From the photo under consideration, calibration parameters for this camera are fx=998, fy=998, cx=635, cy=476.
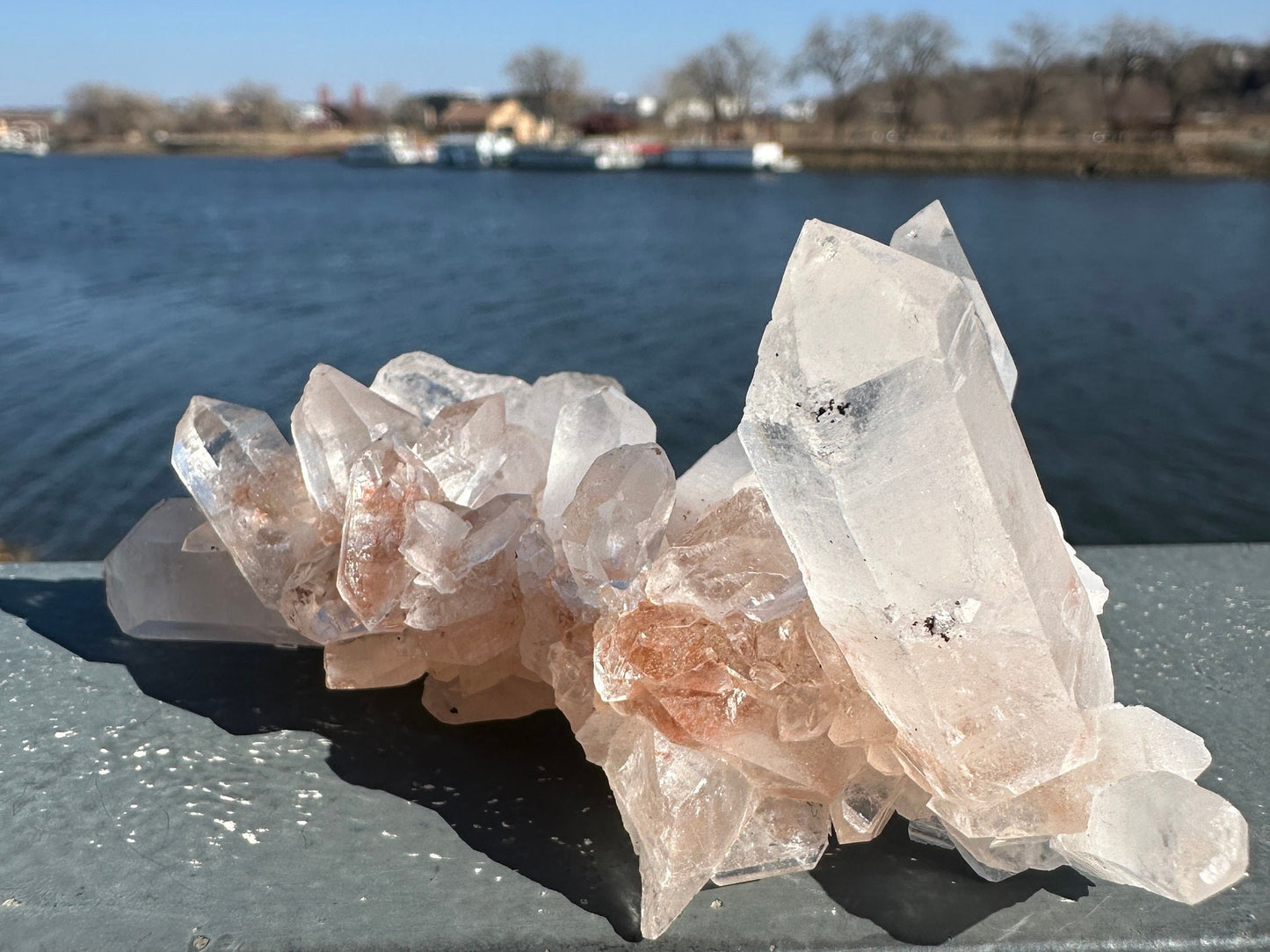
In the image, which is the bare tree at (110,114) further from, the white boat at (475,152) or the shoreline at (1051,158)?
the shoreline at (1051,158)

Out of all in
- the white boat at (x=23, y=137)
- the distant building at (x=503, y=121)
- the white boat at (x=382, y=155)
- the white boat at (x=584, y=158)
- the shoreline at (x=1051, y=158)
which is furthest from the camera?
the white boat at (x=23, y=137)

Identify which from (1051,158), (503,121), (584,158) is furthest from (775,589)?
(503,121)

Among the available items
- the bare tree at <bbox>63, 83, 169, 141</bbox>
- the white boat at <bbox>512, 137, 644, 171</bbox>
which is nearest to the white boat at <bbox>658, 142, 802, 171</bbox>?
the white boat at <bbox>512, 137, 644, 171</bbox>

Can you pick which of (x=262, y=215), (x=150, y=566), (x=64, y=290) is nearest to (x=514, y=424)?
(x=150, y=566)

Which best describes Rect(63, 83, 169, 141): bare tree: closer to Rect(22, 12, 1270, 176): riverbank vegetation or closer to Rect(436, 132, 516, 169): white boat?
Rect(22, 12, 1270, 176): riverbank vegetation

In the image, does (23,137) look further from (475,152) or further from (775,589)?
(775,589)

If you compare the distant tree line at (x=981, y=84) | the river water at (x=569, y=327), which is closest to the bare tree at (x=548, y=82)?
the distant tree line at (x=981, y=84)
